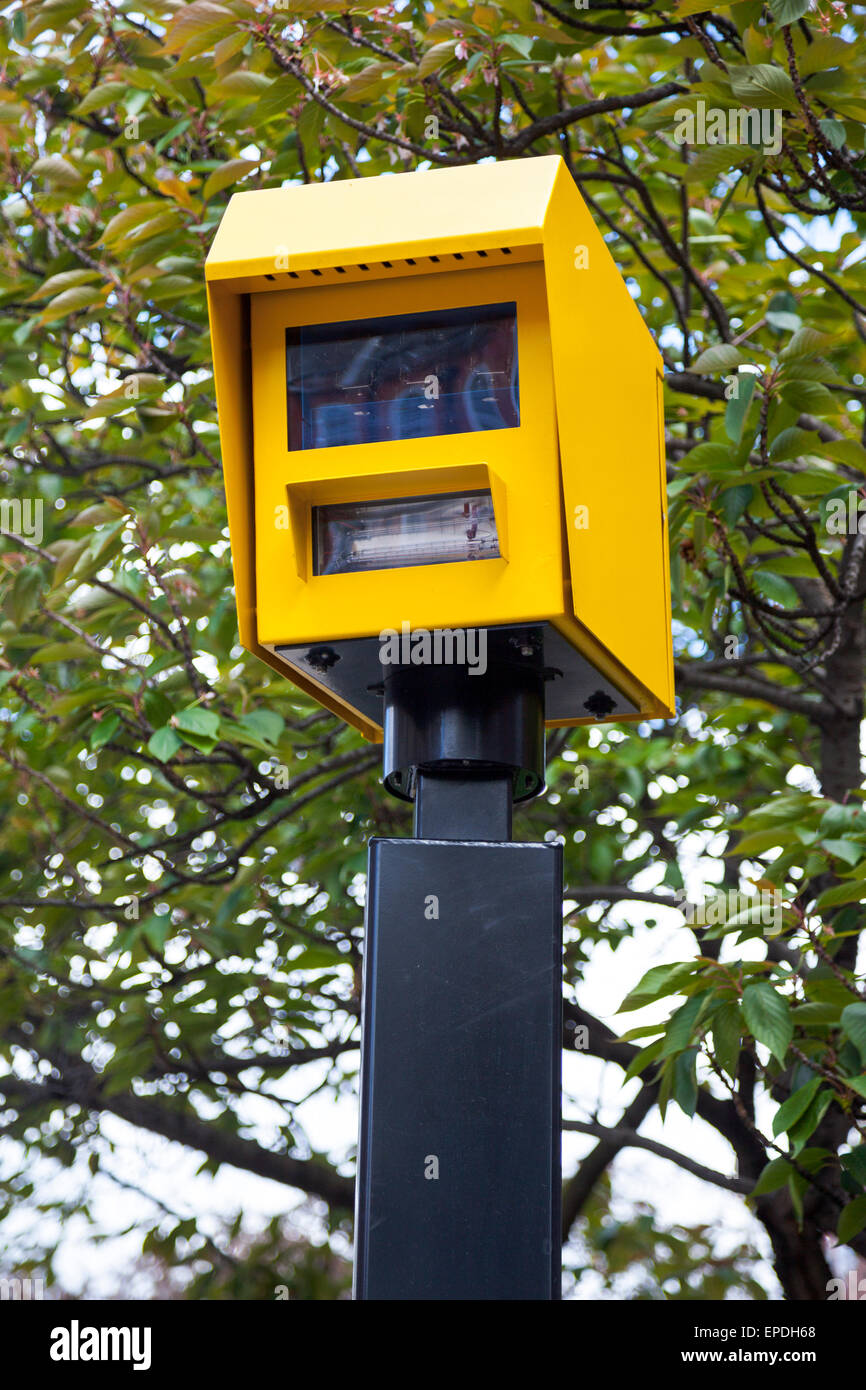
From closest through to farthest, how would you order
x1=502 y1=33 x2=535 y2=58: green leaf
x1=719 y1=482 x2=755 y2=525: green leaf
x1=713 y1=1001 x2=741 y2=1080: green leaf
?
x1=713 y1=1001 x2=741 y2=1080: green leaf → x1=502 y1=33 x2=535 y2=58: green leaf → x1=719 y1=482 x2=755 y2=525: green leaf

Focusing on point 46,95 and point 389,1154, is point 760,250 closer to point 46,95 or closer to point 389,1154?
point 46,95

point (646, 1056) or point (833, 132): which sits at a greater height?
point (833, 132)

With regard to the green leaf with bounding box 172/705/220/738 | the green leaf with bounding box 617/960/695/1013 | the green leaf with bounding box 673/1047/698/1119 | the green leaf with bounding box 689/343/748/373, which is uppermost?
the green leaf with bounding box 689/343/748/373

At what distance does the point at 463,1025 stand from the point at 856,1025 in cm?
103

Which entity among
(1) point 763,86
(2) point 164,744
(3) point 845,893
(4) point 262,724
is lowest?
(3) point 845,893

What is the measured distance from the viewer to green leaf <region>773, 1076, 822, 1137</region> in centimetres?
239

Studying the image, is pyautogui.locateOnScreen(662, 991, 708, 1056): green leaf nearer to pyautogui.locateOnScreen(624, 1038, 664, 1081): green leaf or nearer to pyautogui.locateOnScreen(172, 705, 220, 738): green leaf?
pyautogui.locateOnScreen(624, 1038, 664, 1081): green leaf

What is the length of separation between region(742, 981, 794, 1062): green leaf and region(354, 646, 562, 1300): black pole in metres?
0.84

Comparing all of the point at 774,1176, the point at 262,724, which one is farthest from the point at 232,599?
the point at 774,1176

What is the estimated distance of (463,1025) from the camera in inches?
60.2

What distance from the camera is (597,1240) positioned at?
5.91 metres

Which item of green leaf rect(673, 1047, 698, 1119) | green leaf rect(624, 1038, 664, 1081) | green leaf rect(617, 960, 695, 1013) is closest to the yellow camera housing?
green leaf rect(617, 960, 695, 1013)

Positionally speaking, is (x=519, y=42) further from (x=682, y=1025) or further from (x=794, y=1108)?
(x=794, y=1108)

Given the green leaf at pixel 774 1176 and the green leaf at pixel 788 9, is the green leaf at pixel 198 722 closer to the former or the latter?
the green leaf at pixel 774 1176
